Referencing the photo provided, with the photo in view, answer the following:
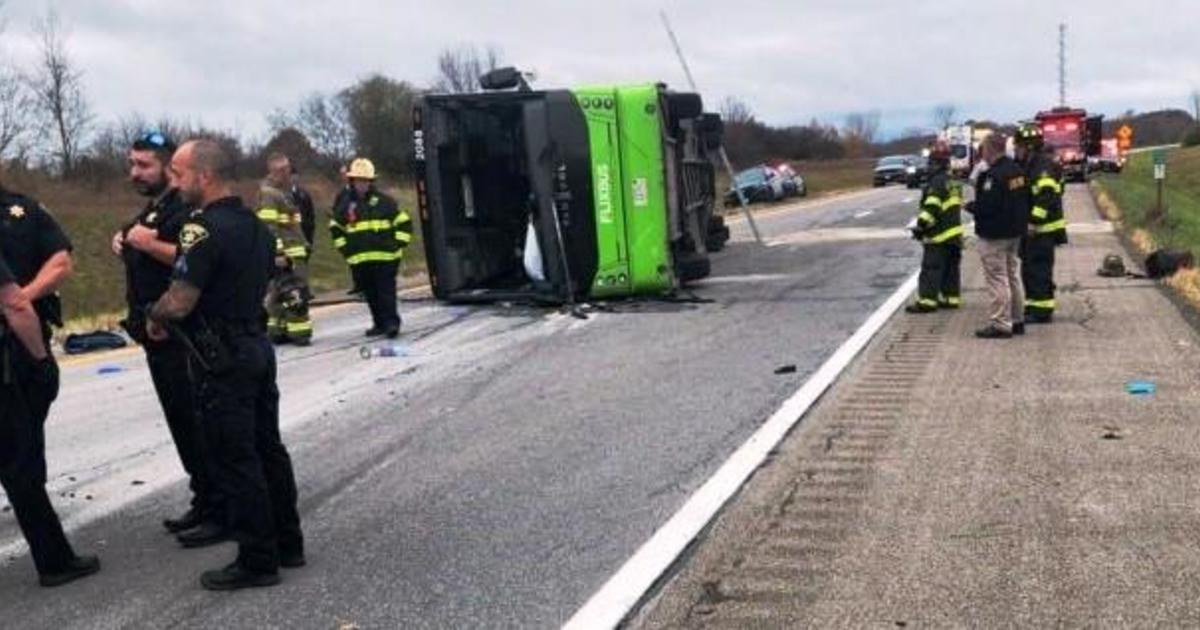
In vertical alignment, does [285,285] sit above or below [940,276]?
above

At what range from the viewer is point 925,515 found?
5.41 metres

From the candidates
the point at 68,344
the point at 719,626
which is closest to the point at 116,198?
the point at 68,344

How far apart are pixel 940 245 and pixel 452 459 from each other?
6920 mm

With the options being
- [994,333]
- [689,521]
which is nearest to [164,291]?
[689,521]

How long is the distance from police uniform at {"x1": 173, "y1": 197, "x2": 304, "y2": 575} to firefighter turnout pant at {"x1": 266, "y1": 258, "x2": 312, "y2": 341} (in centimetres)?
681

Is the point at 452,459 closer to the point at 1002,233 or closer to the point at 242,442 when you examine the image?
the point at 242,442

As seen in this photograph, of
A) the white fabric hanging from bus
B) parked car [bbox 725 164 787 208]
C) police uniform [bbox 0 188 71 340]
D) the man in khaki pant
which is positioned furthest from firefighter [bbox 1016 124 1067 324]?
parked car [bbox 725 164 787 208]

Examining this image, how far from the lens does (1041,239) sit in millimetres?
11180

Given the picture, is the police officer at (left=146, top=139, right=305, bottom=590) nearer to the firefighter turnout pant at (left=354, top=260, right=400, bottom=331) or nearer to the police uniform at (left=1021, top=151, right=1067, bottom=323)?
the firefighter turnout pant at (left=354, top=260, right=400, bottom=331)

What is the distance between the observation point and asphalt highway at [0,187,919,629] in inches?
187

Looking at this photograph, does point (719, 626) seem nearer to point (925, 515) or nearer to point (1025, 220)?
point (925, 515)

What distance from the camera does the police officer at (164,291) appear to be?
18.1 feet

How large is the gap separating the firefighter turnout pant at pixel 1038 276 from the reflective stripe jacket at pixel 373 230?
572cm

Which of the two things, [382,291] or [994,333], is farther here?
[382,291]
